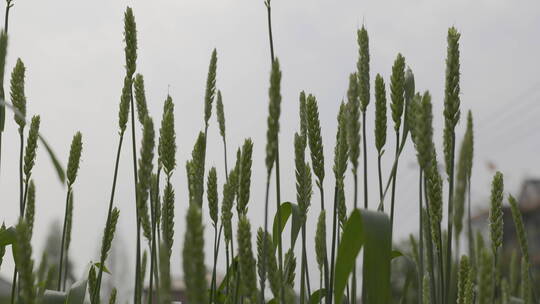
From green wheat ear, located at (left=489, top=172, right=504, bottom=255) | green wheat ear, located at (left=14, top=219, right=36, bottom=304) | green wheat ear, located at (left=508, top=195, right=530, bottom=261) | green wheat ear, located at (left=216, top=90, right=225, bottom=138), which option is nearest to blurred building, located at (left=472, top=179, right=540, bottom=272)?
green wheat ear, located at (left=216, top=90, right=225, bottom=138)

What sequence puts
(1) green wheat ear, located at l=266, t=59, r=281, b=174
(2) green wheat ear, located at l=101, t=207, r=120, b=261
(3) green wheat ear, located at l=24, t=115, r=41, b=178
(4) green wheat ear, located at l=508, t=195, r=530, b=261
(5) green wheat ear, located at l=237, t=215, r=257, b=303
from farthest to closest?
(4) green wheat ear, located at l=508, t=195, r=530, b=261 → (3) green wheat ear, located at l=24, t=115, r=41, b=178 → (2) green wheat ear, located at l=101, t=207, r=120, b=261 → (1) green wheat ear, located at l=266, t=59, r=281, b=174 → (5) green wheat ear, located at l=237, t=215, r=257, b=303

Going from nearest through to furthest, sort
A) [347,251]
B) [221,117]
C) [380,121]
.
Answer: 1. [347,251]
2. [380,121]
3. [221,117]

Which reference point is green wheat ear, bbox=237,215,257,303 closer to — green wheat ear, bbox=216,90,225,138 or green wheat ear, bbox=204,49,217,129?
green wheat ear, bbox=204,49,217,129

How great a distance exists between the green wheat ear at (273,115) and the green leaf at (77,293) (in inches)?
30.4

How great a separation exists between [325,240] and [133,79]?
64 centimetres

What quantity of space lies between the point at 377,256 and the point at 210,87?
1.06 m

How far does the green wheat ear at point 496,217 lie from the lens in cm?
148

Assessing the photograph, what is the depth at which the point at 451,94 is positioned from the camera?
1.28 metres

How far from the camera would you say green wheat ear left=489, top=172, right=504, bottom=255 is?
148 centimetres

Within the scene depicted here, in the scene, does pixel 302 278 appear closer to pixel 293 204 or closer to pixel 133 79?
pixel 293 204

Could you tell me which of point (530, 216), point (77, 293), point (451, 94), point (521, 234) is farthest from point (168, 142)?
point (530, 216)

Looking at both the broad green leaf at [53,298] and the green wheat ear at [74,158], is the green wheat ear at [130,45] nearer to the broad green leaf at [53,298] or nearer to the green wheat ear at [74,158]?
the green wheat ear at [74,158]

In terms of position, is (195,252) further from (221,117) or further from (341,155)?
(221,117)

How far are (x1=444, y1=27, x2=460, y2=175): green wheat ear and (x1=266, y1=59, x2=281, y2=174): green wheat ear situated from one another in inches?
15.1
